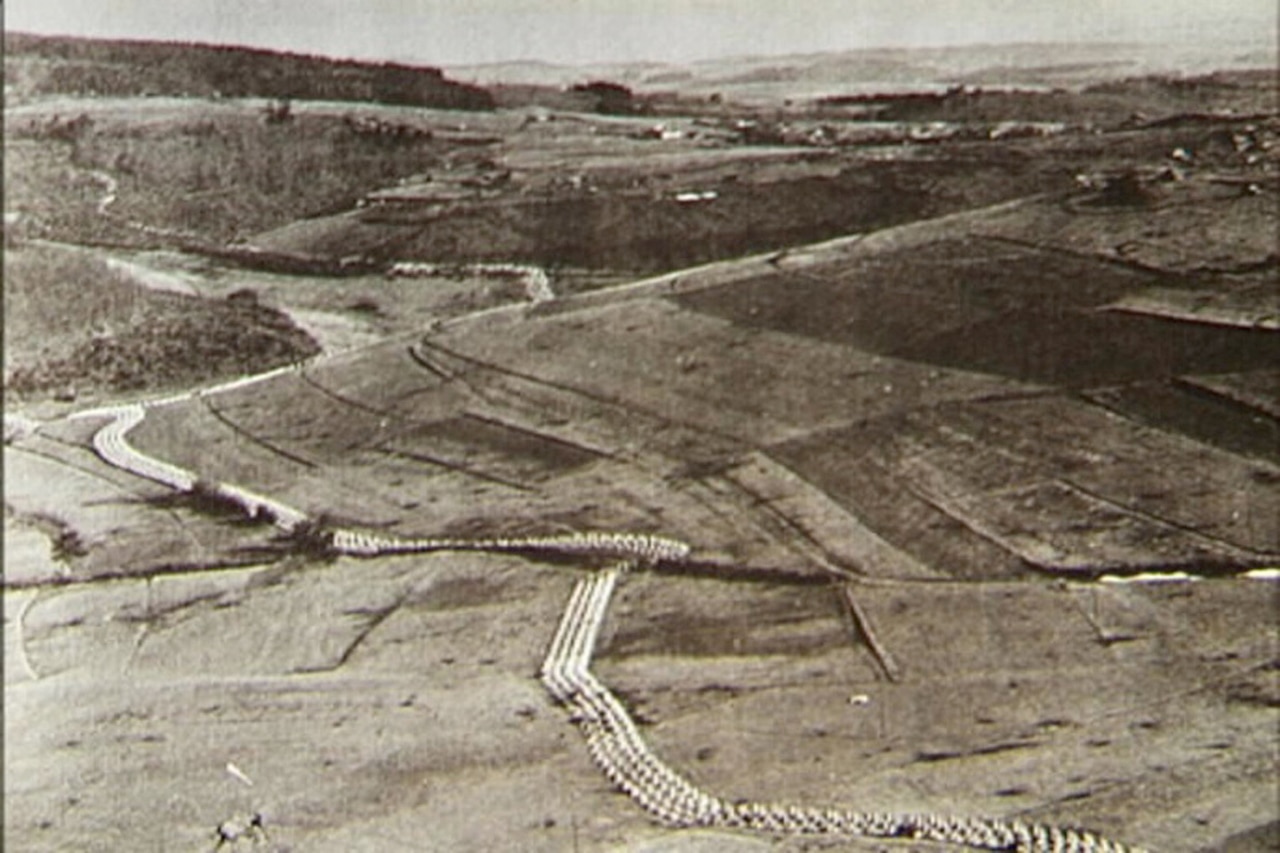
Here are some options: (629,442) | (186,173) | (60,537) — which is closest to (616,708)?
(629,442)

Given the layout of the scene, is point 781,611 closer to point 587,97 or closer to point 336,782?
point 336,782

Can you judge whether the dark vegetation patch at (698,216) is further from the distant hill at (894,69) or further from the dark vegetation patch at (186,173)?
the distant hill at (894,69)

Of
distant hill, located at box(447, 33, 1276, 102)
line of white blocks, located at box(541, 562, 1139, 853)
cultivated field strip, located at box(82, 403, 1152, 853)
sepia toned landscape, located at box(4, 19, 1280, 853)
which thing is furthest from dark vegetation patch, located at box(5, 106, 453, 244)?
line of white blocks, located at box(541, 562, 1139, 853)

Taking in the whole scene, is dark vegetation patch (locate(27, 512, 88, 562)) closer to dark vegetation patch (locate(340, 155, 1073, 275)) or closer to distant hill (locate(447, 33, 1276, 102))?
dark vegetation patch (locate(340, 155, 1073, 275))

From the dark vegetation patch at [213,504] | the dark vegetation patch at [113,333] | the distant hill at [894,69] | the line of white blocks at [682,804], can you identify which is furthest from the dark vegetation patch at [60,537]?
the distant hill at [894,69]

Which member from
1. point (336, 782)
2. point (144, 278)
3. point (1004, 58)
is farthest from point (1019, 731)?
point (144, 278)

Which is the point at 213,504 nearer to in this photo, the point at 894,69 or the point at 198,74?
the point at 198,74
